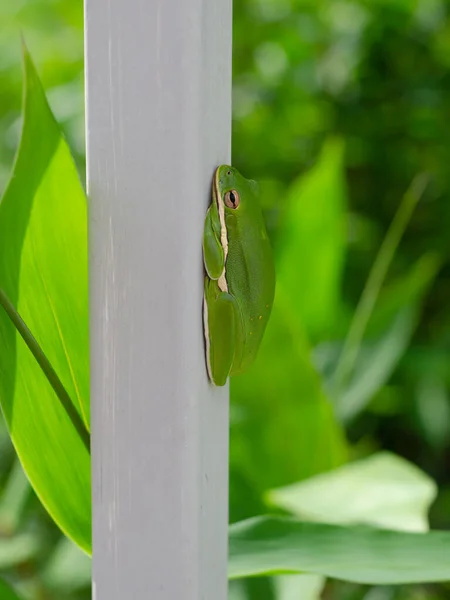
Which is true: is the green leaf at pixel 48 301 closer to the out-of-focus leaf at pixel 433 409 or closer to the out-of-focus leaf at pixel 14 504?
the out-of-focus leaf at pixel 14 504

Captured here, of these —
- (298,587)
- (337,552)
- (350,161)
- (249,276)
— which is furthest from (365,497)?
(350,161)

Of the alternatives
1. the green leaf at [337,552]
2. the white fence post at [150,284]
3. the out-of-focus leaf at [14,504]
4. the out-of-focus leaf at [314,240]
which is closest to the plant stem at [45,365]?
the white fence post at [150,284]

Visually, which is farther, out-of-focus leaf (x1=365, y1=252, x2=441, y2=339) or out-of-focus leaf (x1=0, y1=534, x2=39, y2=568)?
out-of-focus leaf (x1=365, y1=252, x2=441, y2=339)

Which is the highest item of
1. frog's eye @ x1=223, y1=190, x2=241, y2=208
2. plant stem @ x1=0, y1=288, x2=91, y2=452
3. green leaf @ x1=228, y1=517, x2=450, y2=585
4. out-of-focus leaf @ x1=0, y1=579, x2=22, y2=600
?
frog's eye @ x1=223, y1=190, x2=241, y2=208

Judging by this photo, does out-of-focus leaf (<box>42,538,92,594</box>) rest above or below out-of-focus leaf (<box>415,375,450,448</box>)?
below

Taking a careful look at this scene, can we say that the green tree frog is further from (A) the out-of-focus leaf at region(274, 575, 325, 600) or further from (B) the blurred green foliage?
(B) the blurred green foliage

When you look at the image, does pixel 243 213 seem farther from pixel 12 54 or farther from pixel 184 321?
pixel 12 54

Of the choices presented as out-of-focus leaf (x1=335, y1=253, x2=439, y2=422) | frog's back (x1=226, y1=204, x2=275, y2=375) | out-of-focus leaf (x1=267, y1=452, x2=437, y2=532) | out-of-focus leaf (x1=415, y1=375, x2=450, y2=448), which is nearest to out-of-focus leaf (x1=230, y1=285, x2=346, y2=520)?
out-of-focus leaf (x1=267, y1=452, x2=437, y2=532)

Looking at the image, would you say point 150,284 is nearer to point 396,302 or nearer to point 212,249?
point 212,249
